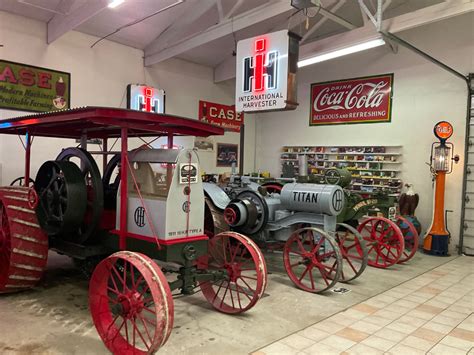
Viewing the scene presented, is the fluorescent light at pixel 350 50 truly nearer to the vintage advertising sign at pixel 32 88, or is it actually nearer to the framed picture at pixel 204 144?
the framed picture at pixel 204 144

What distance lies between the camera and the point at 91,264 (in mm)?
3875

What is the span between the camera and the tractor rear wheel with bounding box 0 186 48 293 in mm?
3658

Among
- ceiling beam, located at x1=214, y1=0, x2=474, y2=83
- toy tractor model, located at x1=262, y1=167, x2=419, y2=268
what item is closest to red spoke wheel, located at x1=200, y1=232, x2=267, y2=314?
toy tractor model, located at x1=262, y1=167, x2=419, y2=268

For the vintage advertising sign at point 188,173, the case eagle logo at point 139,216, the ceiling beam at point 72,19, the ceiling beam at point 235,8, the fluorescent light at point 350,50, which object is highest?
the ceiling beam at point 235,8

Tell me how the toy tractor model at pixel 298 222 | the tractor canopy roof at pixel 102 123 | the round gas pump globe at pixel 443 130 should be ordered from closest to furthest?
1. the tractor canopy roof at pixel 102 123
2. the toy tractor model at pixel 298 222
3. the round gas pump globe at pixel 443 130

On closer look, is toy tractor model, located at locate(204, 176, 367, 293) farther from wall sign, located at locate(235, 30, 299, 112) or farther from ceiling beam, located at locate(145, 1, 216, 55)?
ceiling beam, located at locate(145, 1, 216, 55)

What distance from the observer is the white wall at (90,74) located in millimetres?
6391

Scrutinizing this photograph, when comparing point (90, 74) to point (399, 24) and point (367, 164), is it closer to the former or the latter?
point (399, 24)

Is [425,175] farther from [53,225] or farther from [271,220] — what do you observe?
[53,225]

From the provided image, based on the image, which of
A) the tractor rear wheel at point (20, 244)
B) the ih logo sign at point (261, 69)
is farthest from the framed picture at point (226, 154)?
the tractor rear wheel at point (20, 244)

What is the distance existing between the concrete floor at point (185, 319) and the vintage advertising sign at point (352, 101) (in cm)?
446

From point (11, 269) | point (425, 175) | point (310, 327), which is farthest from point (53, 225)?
point (425, 175)

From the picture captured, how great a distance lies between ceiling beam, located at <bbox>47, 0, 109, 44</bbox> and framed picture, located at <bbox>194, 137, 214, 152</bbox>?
3.80 m

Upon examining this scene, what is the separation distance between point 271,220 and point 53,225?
2765 mm
